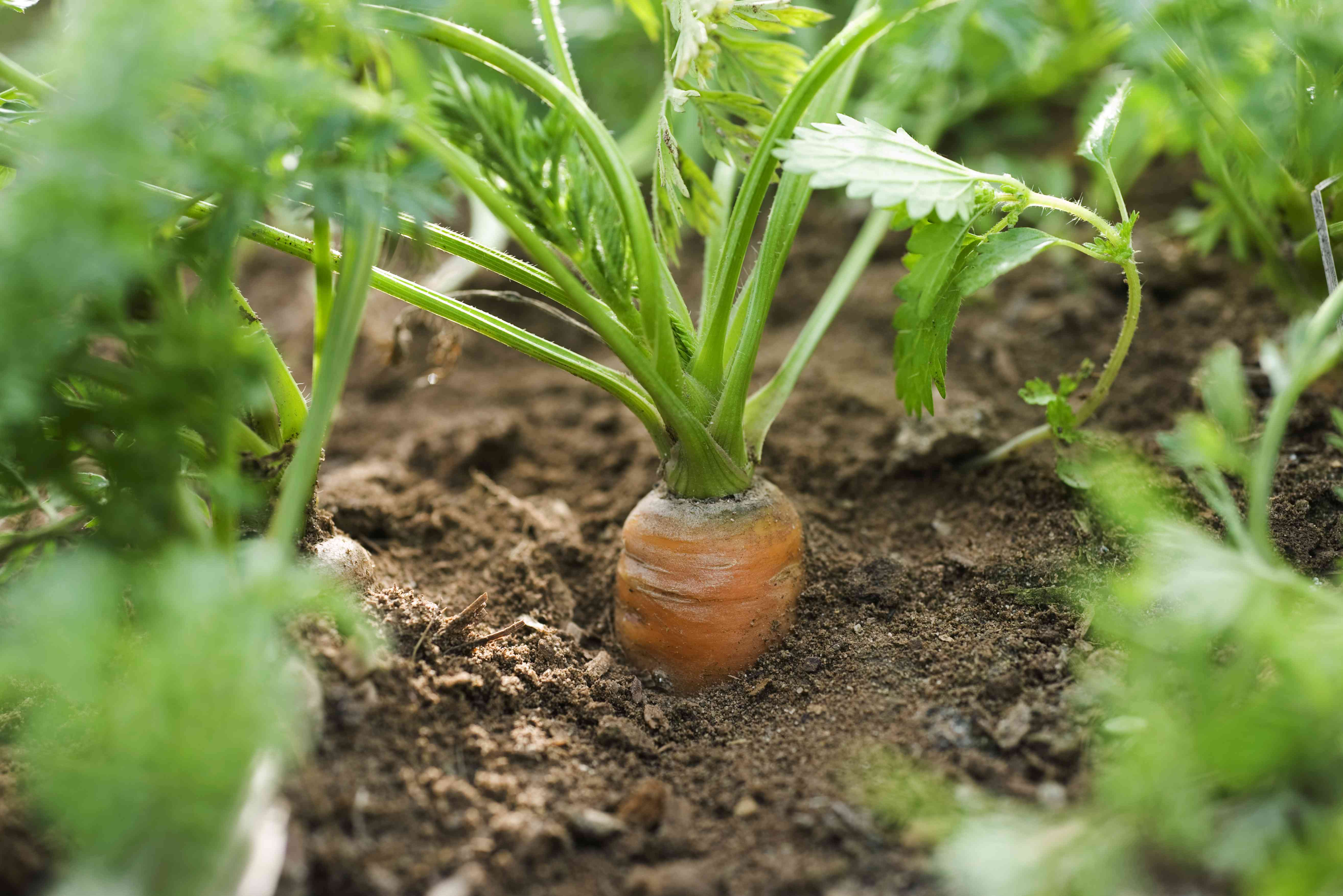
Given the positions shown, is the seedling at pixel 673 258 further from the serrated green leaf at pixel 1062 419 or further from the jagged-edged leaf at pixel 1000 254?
the serrated green leaf at pixel 1062 419

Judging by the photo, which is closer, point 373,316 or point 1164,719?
point 1164,719

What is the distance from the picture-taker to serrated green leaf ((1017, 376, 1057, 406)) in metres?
1.46

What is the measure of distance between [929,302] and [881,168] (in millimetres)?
225

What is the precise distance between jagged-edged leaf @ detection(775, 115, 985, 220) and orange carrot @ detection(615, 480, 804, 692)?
0.52 m

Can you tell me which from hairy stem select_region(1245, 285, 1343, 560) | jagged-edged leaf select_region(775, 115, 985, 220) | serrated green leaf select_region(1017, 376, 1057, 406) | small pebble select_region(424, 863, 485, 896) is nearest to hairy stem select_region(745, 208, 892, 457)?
jagged-edged leaf select_region(775, 115, 985, 220)

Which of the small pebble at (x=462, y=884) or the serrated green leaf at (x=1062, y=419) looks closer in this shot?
the small pebble at (x=462, y=884)

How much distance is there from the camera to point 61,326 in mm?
865

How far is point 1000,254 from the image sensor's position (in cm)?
121

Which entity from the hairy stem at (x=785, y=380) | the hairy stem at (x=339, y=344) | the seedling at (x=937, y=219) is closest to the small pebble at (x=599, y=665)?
the hairy stem at (x=785, y=380)

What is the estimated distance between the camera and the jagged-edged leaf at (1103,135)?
1315mm

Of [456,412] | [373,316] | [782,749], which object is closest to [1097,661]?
[782,749]

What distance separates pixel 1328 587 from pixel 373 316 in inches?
87.8

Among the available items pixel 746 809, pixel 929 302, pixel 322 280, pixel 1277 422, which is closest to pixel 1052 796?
pixel 746 809

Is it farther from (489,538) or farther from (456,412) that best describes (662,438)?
(456,412)
